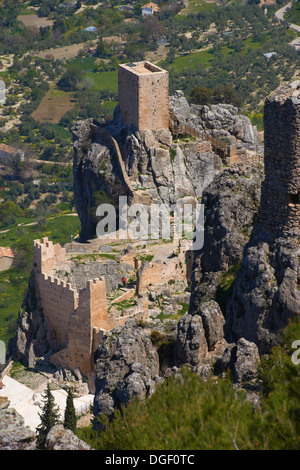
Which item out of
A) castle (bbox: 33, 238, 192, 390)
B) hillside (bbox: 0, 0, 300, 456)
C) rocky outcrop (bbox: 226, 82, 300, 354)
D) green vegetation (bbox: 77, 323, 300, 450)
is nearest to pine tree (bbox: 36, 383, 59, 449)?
hillside (bbox: 0, 0, 300, 456)

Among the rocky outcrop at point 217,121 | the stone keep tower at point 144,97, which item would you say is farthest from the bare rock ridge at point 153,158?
the stone keep tower at point 144,97

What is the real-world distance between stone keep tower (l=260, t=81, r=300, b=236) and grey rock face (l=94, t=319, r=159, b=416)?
13.2 feet

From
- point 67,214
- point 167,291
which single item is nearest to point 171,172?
point 167,291

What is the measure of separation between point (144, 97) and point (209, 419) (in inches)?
1605

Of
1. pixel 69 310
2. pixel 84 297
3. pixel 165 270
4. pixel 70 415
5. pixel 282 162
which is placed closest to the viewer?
pixel 282 162

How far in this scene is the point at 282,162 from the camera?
22.8 metres

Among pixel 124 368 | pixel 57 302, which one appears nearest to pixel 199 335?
pixel 124 368

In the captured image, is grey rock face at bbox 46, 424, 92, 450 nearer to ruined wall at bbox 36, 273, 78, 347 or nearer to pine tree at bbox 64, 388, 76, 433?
pine tree at bbox 64, 388, 76, 433

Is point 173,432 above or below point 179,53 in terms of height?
above

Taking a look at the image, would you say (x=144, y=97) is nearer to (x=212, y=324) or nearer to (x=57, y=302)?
(x=57, y=302)

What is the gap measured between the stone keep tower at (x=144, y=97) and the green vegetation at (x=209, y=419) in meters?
37.9
